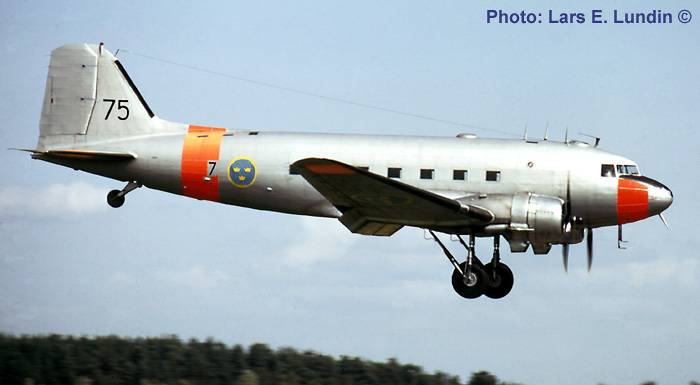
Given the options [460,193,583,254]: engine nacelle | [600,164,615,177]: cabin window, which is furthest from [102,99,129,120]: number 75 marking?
[600,164,615,177]: cabin window

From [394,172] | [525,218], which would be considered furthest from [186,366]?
[525,218]

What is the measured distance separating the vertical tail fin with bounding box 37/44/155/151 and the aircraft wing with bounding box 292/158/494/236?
6542 mm

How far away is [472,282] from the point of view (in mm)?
20188

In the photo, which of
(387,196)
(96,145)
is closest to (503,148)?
(387,196)

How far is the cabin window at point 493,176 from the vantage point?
20344 millimetres

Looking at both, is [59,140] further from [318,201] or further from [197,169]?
[318,201]

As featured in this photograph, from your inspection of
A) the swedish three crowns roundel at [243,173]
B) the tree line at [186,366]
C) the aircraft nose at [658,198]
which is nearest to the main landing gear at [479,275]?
the aircraft nose at [658,198]

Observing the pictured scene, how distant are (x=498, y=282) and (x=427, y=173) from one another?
3.11 metres

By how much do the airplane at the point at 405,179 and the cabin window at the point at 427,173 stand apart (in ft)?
0.11

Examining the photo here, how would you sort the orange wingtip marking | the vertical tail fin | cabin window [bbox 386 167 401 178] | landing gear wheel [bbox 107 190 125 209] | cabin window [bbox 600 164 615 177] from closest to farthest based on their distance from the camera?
1. the orange wingtip marking
2. cabin window [bbox 600 164 615 177]
3. cabin window [bbox 386 167 401 178]
4. landing gear wheel [bbox 107 190 125 209]
5. the vertical tail fin

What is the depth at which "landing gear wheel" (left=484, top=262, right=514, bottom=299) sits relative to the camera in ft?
68.2

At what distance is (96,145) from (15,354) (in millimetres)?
9311

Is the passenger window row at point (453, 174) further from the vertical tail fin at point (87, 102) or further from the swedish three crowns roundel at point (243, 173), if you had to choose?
the vertical tail fin at point (87, 102)

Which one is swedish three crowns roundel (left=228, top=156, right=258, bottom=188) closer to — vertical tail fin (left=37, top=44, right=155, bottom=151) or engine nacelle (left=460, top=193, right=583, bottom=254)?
vertical tail fin (left=37, top=44, right=155, bottom=151)
